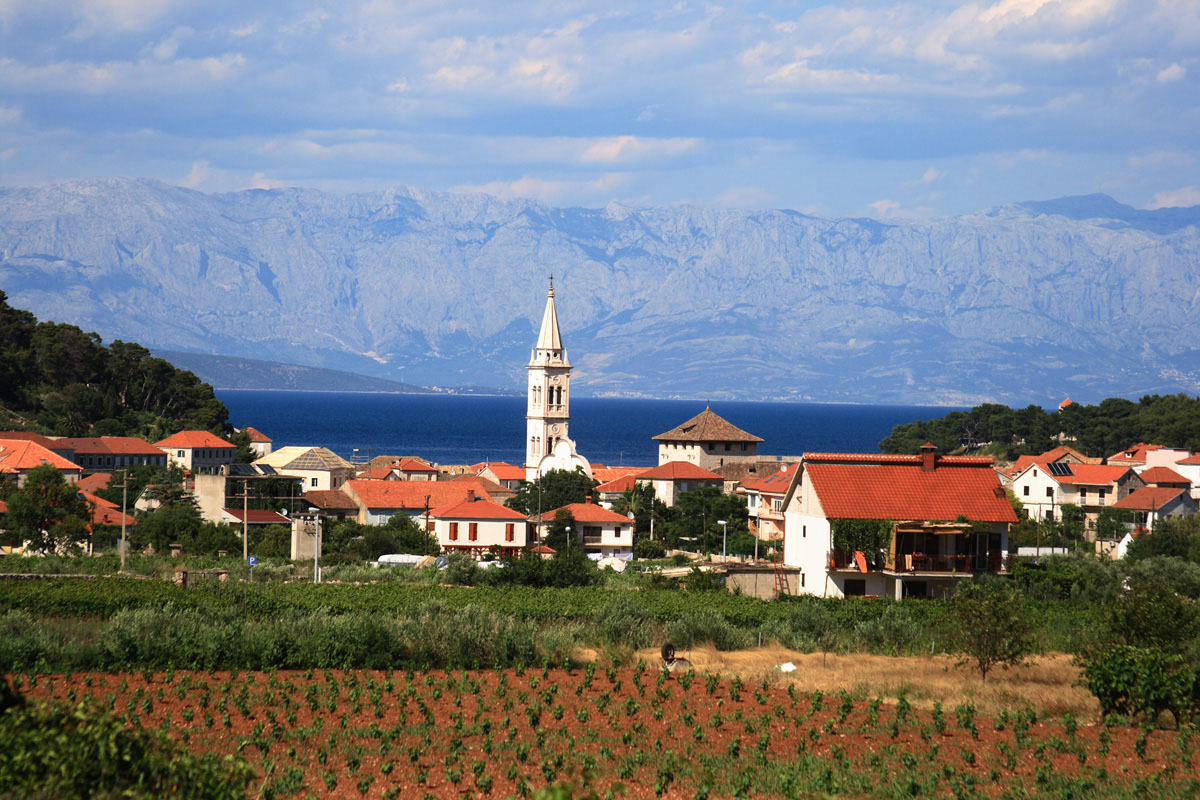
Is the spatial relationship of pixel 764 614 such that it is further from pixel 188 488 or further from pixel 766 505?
pixel 188 488

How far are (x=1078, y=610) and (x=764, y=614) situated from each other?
9.25 metres

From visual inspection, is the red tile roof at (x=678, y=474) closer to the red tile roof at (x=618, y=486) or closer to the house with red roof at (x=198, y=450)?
the red tile roof at (x=618, y=486)

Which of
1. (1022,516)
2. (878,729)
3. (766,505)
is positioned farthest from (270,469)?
(878,729)

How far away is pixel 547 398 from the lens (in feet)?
316

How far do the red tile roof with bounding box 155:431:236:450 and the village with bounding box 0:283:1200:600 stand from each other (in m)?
0.15

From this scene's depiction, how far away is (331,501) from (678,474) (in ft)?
67.7

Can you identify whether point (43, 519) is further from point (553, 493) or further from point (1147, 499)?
point (1147, 499)

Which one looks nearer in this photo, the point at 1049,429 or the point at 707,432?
the point at 707,432

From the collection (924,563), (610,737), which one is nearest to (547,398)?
(924,563)

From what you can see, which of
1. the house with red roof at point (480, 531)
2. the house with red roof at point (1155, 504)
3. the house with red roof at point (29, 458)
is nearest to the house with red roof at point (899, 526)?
the house with red roof at point (480, 531)

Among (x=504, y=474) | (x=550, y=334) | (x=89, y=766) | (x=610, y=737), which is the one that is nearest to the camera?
(x=89, y=766)

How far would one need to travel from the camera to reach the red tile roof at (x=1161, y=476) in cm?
7931

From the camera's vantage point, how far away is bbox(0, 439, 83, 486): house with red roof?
2867 inches

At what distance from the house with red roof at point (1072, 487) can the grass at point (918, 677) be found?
47.7 metres
